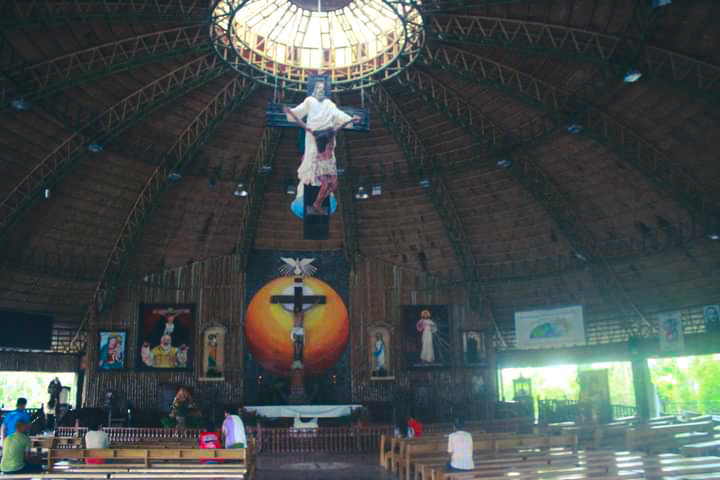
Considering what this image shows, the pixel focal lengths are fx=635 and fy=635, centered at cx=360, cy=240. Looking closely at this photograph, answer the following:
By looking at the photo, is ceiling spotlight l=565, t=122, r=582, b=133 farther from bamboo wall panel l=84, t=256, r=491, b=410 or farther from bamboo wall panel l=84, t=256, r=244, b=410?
bamboo wall panel l=84, t=256, r=244, b=410

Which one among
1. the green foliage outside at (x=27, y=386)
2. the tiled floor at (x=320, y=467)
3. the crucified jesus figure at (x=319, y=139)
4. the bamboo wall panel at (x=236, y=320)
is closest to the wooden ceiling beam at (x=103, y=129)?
the crucified jesus figure at (x=319, y=139)

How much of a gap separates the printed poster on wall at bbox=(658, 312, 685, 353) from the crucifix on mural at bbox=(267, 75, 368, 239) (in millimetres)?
17994

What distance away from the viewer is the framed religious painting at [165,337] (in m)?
31.3

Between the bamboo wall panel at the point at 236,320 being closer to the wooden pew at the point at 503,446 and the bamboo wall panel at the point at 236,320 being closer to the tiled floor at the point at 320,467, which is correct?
the tiled floor at the point at 320,467

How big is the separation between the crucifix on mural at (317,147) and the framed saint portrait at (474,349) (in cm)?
1823

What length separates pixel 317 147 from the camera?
17.2 meters

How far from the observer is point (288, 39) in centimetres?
2458

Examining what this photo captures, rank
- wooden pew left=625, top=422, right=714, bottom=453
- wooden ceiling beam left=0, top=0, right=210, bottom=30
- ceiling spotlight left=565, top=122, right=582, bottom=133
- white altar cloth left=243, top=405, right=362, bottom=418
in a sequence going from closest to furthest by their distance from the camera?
wooden pew left=625, top=422, right=714, bottom=453
wooden ceiling beam left=0, top=0, right=210, bottom=30
ceiling spotlight left=565, top=122, right=582, bottom=133
white altar cloth left=243, top=405, right=362, bottom=418

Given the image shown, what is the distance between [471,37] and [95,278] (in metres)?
20.7

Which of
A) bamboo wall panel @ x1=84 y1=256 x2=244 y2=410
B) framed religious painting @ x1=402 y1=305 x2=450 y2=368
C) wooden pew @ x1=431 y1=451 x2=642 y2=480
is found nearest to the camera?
wooden pew @ x1=431 y1=451 x2=642 y2=480

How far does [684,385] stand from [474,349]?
37.7ft

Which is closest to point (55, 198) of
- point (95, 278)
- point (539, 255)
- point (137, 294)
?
point (95, 278)

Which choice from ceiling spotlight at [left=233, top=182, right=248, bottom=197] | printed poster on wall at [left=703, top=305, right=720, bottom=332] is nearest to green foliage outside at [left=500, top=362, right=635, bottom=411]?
printed poster on wall at [left=703, top=305, right=720, bottom=332]

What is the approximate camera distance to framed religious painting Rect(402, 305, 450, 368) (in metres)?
33.2
